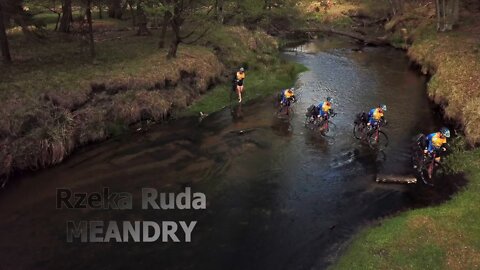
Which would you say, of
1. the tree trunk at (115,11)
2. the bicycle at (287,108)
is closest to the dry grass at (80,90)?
the bicycle at (287,108)

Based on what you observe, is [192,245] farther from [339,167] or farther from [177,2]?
[177,2]

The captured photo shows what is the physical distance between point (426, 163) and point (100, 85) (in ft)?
69.2

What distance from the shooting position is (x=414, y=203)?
67.7 feet

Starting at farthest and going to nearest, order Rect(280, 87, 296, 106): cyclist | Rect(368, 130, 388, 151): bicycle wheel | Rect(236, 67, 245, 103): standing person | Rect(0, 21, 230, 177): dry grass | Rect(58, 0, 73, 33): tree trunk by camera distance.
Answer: Rect(58, 0, 73, 33): tree trunk → Rect(236, 67, 245, 103): standing person → Rect(280, 87, 296, 106): cyclist → Rect(368, 130, 388, 151): bicycle wheel → Rect(0, 21, 230, 177): dry grass

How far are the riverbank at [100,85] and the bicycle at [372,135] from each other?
37.7ft

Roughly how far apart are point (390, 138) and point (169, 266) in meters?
17.8

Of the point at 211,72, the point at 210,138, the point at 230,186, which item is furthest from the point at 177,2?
the point at 230,186

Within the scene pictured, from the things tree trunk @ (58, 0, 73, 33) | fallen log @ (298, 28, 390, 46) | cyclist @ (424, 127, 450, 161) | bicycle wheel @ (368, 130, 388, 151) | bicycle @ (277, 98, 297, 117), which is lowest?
bicycle wheel @ (368, 130, 388, 151)

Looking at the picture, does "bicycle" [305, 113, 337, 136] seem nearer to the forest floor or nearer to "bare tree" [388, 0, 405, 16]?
the forest floor

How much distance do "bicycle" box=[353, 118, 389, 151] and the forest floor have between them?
4.00 m

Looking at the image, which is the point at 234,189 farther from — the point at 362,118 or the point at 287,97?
the point at 287,97

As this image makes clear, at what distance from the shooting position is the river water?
16.9m

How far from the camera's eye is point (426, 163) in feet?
74.0

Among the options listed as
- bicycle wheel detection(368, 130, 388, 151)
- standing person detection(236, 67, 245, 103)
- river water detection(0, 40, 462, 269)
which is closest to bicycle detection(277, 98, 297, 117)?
river water detection(0, 40, 462, 269)
